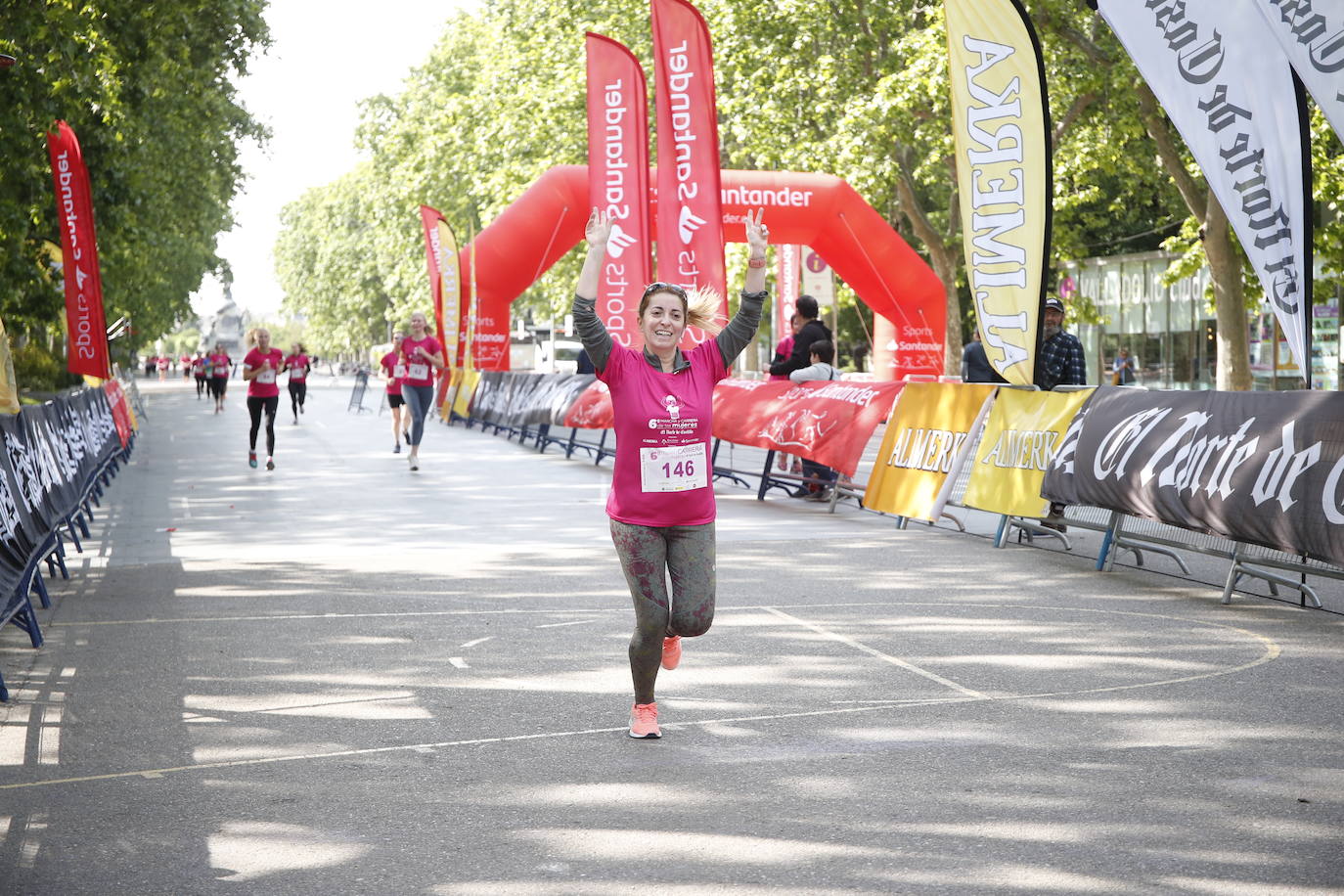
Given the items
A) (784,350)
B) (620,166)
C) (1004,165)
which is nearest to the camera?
(1004,165)

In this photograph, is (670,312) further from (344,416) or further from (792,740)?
(344,416)

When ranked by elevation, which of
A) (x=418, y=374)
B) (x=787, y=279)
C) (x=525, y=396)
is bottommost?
(x=525, y=396)

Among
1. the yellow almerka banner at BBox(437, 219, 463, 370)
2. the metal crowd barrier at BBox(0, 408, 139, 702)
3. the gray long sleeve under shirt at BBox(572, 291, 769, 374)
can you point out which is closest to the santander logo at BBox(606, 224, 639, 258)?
the metal crowd barrier at BBox(0, 408, 139, 702)

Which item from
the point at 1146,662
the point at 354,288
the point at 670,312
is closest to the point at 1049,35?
the point at 1146,662

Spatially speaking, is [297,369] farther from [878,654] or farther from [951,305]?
[878,654]

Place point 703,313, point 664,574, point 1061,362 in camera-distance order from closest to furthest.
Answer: point 664,574 < point 703,313 < point 1061,362

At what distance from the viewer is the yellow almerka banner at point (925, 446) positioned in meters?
13.0

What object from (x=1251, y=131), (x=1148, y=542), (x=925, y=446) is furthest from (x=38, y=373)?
(x=1251, y=131)

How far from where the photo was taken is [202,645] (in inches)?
333

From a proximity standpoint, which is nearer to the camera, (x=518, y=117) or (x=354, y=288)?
(x=518, y=117)

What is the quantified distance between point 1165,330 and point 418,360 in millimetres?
27284

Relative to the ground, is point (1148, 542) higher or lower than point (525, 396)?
lower

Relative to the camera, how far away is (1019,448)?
40.1 ft

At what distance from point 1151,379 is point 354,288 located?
5183cm
